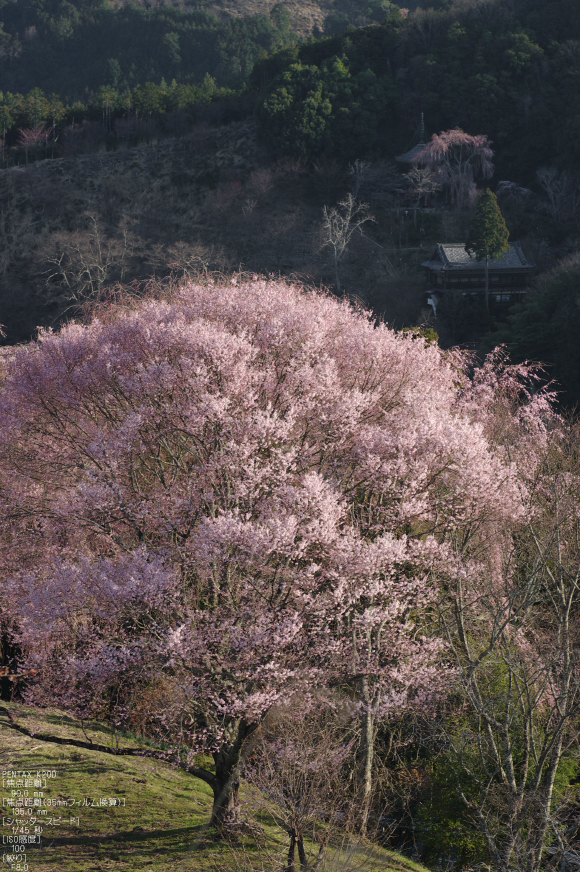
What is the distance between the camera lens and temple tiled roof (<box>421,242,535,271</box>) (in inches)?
1433

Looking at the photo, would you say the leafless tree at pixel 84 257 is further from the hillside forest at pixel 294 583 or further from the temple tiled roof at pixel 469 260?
the hillside forest at pixel 294 583

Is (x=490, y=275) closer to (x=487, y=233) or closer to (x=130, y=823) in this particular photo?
(x=487, y=233)

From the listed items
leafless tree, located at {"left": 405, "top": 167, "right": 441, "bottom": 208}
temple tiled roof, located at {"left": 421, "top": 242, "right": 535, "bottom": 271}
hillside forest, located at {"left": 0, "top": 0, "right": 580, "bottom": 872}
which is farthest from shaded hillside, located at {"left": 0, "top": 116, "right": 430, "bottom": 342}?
hillside forest, located at {"left": 0, "top": 0, "right": 580, "bottom": 872}

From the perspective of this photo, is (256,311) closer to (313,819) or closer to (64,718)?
(313,819)

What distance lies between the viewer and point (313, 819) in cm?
Result: 695

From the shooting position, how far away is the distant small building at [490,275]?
36.5m

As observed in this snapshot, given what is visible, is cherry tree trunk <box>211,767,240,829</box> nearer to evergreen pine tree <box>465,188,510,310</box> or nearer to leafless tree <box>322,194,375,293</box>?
evergreen pine tree <box>465,188,510,310</box>

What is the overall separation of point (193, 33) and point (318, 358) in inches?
3609

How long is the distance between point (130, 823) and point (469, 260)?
112ft

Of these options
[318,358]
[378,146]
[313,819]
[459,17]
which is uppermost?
[459,17]

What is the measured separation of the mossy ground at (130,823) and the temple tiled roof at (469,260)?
3155 centimetres

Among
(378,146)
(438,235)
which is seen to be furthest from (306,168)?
(438,235)

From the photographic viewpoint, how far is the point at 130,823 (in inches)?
325

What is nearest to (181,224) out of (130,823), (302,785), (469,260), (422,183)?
(422,183)
